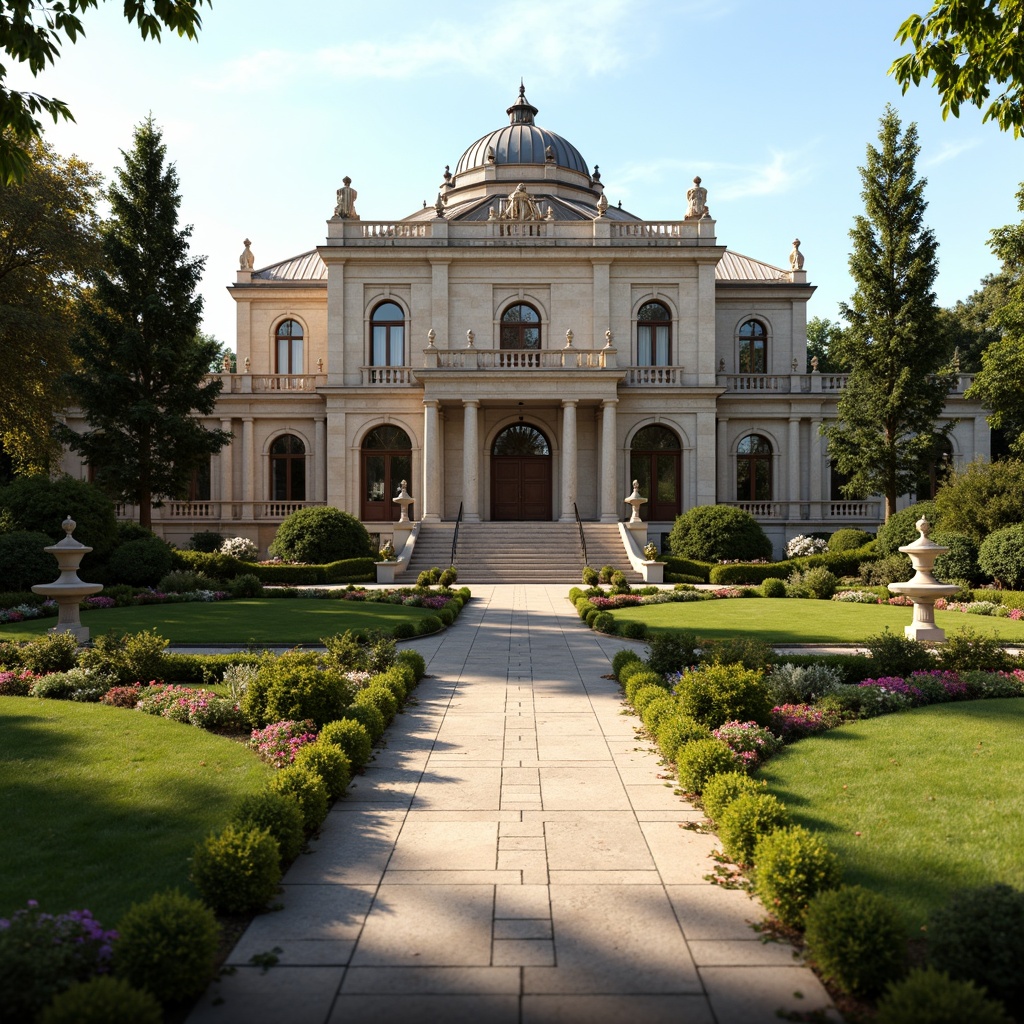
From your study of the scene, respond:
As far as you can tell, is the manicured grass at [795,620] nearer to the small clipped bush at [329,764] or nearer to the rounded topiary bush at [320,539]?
the small clipped bush at [329,764]

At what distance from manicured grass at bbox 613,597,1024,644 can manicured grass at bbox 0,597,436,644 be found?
5362mm

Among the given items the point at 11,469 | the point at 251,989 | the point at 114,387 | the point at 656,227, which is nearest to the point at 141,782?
the point at 251,989

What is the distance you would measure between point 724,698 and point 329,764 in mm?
3879

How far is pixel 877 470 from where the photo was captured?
2911 cm

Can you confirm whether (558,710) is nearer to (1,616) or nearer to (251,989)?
(251,989)

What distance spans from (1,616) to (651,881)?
1575 centimetres

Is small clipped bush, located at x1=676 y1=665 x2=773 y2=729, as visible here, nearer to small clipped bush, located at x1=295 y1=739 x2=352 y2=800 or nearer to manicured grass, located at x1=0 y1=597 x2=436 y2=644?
small clipped bush, located at x1=295 y1=739 x2=352 y2=800

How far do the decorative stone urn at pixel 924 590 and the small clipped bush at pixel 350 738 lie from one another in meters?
9.89

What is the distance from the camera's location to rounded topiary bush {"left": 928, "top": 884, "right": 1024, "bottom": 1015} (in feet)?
11.2

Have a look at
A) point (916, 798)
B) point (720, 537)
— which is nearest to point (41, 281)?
point (720, 537)

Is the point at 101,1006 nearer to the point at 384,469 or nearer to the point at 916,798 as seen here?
the point at 916,798

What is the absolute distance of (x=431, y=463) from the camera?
3153 cm

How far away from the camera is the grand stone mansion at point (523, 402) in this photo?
110 ft

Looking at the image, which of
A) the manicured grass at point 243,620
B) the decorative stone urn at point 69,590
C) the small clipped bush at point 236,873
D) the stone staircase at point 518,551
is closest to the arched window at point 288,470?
the stone staircase at point 518,551
